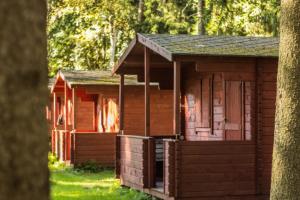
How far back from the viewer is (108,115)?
26469 millimetres

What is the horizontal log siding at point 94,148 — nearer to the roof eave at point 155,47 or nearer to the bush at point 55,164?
the bush at point 55,164

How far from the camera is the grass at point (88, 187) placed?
16078 millimetres

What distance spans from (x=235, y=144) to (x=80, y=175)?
8.91 metres

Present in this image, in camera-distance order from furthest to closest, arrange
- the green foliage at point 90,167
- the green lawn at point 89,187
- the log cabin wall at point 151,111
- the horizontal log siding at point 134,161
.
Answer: the log cabin wall at point 151,111, the green foliage at point 90,167, the green lawn at point 89,187, the horizontal log siding at point 134,161

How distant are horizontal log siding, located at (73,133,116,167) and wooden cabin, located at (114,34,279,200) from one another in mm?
6834

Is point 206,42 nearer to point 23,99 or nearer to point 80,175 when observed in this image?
point 80,175

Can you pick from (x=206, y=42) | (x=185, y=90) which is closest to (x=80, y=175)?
(x=185, y=90)

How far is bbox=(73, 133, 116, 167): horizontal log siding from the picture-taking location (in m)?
22.9

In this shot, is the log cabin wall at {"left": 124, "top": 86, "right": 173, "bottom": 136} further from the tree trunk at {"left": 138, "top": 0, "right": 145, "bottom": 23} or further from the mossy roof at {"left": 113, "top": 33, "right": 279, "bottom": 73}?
the tree trunk at {"left": 138, "top": 0, "right": 145, "bottom": 23}

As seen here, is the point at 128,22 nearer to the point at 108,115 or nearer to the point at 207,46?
the point at 108,115

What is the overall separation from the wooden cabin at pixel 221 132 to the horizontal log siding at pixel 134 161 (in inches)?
0.8

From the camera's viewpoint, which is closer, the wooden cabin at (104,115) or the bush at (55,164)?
the wooden cabin at (104,115)

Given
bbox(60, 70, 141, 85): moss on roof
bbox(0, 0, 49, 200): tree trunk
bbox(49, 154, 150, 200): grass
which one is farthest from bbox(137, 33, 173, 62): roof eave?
bbox(0, 0, 49, 200): tree trunk

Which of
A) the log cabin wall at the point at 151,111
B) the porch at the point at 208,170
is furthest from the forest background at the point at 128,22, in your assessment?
the porch at the point at 208,170
